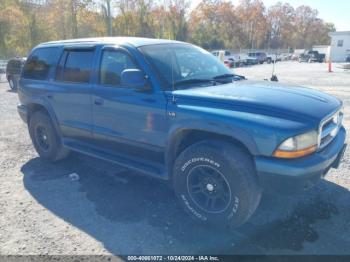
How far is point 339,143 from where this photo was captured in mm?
3342

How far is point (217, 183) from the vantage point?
3166 mm

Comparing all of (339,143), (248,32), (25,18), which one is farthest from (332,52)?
(339,143)

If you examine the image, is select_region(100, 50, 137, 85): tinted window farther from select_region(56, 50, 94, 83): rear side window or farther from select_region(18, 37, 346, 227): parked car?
select_region(56, 50, 94, 83): rear side window

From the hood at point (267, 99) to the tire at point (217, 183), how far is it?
423mm

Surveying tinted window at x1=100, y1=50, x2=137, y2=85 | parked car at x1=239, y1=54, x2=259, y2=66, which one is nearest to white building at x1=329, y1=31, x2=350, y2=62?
parked car at x1=239, y1=54, x2=259, y2=66

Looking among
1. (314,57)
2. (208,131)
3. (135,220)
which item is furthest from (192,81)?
(314,57)

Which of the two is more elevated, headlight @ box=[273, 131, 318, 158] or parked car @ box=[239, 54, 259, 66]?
headlight @ box=[273, 131, 318, 158]

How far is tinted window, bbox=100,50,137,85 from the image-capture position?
12.4 ft

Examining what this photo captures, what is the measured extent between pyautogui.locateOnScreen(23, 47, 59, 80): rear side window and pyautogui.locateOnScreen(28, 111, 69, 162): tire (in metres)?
0.63

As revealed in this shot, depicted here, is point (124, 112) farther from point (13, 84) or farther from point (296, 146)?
point (13, 84)

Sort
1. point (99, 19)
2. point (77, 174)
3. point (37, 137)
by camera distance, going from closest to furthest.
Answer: point (77, 174)
point (37, 137)
point (99, 19)

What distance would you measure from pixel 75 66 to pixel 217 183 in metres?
2.60

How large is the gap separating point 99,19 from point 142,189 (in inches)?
1639

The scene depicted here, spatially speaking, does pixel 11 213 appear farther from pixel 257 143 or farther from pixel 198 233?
pixel 257 143
